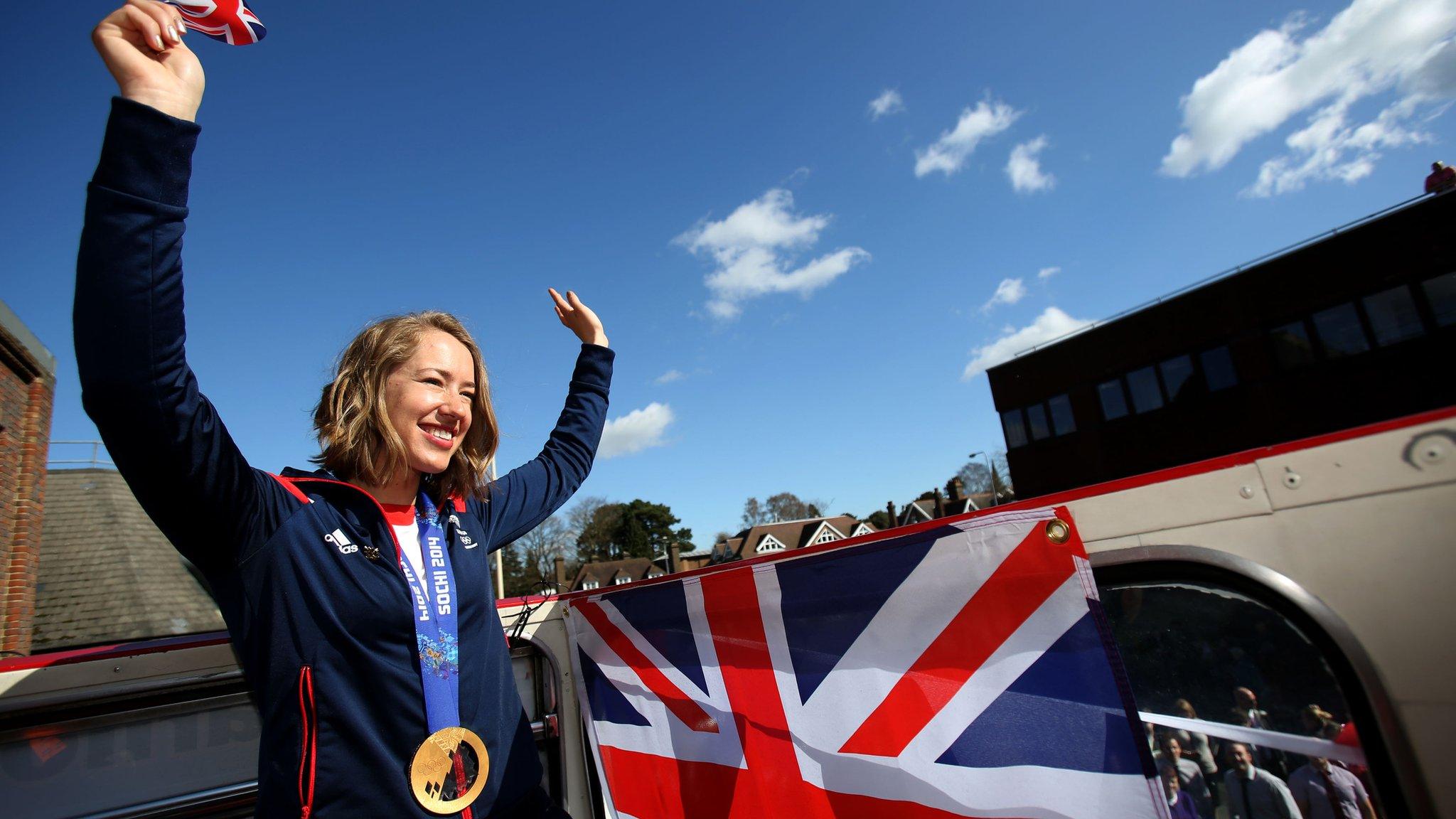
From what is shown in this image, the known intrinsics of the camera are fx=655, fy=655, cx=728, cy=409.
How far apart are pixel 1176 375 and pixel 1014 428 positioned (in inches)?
213

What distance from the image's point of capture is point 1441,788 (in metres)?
1.04

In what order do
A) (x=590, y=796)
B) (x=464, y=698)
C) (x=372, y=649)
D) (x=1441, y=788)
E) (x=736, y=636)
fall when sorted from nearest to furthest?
(x=1441, y=788), (x=372, y=649), (x=464, y=698), (x=736, y=636), (x=590, y=796)

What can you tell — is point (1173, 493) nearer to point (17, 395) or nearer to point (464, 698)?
point (464, 698)

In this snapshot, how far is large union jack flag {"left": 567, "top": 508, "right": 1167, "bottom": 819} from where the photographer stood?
1353 mm

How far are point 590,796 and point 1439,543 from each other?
2.73m

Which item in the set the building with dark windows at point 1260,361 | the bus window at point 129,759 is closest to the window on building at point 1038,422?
the building with dark windows at point 1260,361

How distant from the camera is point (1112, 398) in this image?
20.9 m

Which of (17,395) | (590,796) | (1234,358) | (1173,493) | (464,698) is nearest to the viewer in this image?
(1173,493)

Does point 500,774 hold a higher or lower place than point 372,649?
lower

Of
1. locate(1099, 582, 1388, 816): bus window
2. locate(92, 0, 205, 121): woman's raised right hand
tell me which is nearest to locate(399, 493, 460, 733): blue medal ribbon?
locate(92, 0, 205, 121): woman's raised right hand

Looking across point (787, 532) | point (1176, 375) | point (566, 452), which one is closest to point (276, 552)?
point (566, 452)

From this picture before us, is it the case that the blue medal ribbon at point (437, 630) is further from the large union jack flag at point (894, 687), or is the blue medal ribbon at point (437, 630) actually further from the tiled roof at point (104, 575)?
the tiled roof at point (104, 575)

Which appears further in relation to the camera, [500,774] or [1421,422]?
[500,774]

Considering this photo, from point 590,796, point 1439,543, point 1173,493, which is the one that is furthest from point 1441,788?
point 590,796
